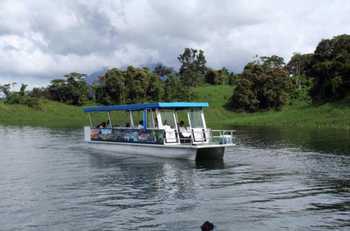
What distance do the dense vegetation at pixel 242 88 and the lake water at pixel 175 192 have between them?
149 ft

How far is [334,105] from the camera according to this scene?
2938 inches

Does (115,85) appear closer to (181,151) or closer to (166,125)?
(166,125)

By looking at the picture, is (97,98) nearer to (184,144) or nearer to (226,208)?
(184,144)

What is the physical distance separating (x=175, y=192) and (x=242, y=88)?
78.2m

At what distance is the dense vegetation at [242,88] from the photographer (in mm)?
77438

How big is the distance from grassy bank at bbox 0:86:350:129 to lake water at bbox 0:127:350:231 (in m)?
34.9

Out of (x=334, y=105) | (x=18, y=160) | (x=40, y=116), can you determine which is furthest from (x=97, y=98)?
(x=18, y=160)

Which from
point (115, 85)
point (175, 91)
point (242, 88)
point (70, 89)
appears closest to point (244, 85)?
point (242, 88)

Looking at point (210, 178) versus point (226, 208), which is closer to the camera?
point (226, 208)

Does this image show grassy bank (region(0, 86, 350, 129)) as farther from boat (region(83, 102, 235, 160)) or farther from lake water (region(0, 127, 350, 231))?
lake water (region(0, 127, 350, 231))

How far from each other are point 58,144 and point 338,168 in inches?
1026

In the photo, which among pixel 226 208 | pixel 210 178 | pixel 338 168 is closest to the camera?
pixel 226 208

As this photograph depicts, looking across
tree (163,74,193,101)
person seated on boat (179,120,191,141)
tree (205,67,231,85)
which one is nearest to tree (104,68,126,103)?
tree (163,74,193,101)

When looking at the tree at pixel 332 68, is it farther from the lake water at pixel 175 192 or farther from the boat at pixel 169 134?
the boat at pixel 169 134
